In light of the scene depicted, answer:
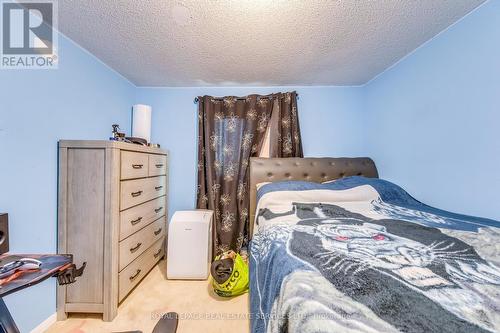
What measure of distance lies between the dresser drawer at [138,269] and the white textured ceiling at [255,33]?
1.85 metres

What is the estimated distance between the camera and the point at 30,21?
137cm

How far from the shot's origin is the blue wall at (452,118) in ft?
4.21

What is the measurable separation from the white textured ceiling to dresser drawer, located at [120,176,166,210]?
1.15 m

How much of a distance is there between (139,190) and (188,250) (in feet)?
2.44

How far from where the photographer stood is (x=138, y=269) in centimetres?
189

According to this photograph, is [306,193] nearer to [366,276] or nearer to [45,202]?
[366,276]

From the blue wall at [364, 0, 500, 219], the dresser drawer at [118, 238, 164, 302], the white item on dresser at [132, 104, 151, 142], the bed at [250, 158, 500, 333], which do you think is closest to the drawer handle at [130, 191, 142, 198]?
the dresser drawer at [118, 238, 164, 302]

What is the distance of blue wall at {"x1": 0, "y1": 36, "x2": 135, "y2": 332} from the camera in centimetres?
125

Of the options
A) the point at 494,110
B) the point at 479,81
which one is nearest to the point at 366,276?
the point at 494,110

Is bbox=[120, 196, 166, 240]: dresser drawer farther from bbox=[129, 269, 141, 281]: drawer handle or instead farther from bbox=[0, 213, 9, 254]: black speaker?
bbox=[0, 213, 9, 254]: black speaker

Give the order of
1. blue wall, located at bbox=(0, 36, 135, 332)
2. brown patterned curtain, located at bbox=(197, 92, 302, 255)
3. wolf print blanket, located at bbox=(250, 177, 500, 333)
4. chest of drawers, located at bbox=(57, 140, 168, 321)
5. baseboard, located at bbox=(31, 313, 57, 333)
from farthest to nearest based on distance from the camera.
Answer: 1. brown patterned curtain, located at bbox=(197, 92, 302, 255)
2. chest of drawers, located at bbox=(57, 140, 168, 321)
3. baseboard, located at bbox=(31, 313, 57, 333)
4. blue wall, located at bbox=(0, 36, 135, 332)
5. wolf print blanket, located at bbox=(250, 177, 500, 333)

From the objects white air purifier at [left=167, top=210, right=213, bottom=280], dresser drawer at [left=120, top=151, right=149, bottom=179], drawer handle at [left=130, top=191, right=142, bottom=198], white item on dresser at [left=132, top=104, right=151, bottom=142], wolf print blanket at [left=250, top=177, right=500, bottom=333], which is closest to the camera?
wolf print blanket at [left=250, top=177, right=500, bottom=333]

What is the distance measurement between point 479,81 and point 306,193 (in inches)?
53.5

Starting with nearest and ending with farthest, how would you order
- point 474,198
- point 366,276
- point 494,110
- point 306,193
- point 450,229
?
point 366,276, point 450,229, point 494,110, point 474,198, point 306,193
